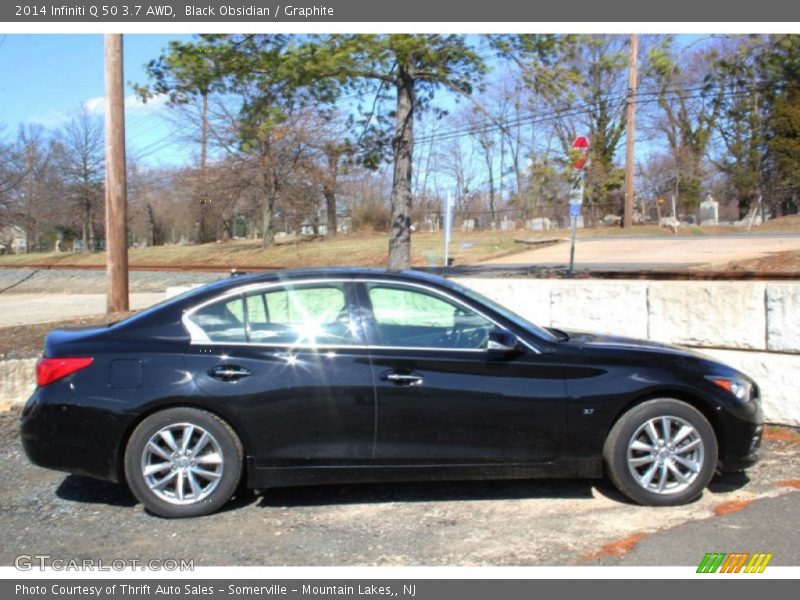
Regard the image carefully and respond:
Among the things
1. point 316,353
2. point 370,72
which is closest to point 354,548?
point 316,353

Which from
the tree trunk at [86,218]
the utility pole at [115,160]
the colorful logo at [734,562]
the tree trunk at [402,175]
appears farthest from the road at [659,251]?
the tree trunk at [86,218]

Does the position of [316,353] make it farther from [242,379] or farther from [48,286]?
[48,286]

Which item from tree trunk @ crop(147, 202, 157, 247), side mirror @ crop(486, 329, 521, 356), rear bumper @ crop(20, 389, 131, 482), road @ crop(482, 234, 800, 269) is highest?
tree trunk @ crop(147, 202, 157, 247)

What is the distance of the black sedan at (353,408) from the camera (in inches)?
177

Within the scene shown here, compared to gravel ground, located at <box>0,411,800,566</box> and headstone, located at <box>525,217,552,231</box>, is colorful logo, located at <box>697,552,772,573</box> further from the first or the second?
headstone, located at <box>525,217,552,231</box>

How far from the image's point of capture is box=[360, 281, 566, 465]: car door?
4.54 m

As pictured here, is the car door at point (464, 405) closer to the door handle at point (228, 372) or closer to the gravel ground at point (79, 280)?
the door handle at point (228, 372)

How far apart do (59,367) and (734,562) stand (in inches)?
160

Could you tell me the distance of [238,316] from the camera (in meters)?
4.78

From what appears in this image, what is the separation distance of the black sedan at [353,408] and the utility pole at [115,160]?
6.86 meters

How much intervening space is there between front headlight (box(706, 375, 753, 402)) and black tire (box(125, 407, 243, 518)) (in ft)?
10.1

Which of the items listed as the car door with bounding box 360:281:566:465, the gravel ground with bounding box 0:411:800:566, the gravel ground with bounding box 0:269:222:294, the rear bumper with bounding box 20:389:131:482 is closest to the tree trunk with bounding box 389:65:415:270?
the gravel ground with bounding box 0:411:800:566

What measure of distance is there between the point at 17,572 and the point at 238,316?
6.16 feet

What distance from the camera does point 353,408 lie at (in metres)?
4.53
